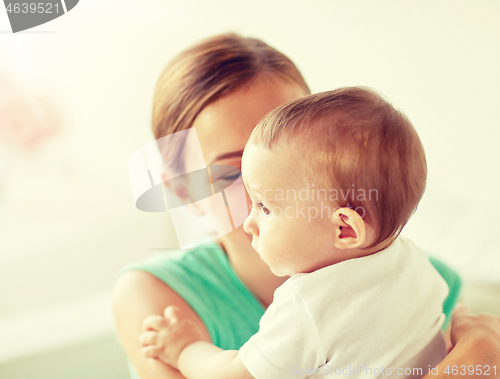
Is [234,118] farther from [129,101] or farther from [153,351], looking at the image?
[153,351]

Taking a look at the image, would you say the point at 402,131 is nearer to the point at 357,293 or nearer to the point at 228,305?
the point at 357,293

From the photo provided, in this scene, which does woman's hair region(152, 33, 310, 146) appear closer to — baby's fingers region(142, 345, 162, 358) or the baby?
the baby

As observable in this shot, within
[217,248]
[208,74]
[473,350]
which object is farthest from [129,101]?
[473,350]

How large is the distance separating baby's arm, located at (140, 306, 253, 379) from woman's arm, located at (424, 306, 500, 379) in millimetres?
214

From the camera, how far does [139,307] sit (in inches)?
22.7

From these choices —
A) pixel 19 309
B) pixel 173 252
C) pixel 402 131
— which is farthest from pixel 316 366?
pixel 19 309

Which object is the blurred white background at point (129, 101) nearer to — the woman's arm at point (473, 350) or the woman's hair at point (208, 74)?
the woman's hair at point (208, 74)

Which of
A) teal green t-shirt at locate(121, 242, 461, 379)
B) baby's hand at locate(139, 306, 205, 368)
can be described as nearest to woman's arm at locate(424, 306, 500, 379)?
teal green t-shirt at locate(121, 242, 461, 379)

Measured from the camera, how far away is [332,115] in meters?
0.40

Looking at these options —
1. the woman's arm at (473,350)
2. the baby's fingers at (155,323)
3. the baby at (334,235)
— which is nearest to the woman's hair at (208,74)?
the baby at (334,235)

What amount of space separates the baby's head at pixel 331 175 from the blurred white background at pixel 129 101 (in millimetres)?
221

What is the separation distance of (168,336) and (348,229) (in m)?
0.25

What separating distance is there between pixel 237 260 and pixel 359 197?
0.33 metres

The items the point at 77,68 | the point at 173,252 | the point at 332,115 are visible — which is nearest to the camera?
the point at 332,115
